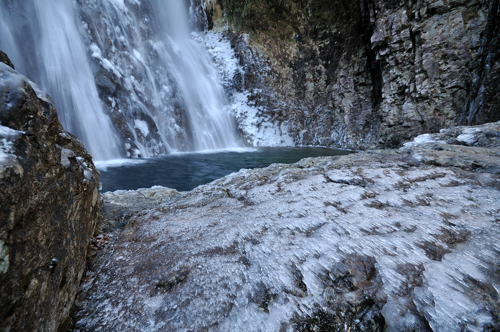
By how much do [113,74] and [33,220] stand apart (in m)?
13.9

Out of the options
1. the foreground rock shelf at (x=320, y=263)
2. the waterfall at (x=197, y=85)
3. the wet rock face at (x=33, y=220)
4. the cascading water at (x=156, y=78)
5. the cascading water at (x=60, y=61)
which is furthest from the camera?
the waterfall at (x=197, y=85)

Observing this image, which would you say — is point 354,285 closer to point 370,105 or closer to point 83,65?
point 83,65

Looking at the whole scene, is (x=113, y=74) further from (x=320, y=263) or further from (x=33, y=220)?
(x=320, y=263)

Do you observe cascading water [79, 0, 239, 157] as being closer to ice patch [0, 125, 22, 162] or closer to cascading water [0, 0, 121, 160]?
cascading water [0, 0, 121, 160]

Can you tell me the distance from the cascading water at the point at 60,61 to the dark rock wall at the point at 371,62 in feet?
41.3

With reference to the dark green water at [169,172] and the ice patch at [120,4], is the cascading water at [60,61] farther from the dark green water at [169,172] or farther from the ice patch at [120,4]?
the ice patch at [120,4]

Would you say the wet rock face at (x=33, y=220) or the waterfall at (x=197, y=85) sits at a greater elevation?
the waterfall at (x=197, y=85)

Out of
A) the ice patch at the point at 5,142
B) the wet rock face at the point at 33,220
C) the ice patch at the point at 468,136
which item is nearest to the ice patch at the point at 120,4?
the wet rock face at the point at 33,220

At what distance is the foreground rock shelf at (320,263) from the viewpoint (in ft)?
4.06

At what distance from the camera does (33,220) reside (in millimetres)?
1169

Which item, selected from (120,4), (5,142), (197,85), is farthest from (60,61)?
(5,142)

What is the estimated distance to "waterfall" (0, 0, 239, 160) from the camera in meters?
10.1

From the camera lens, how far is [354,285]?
1408 millimetres

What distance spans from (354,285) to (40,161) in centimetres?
234
